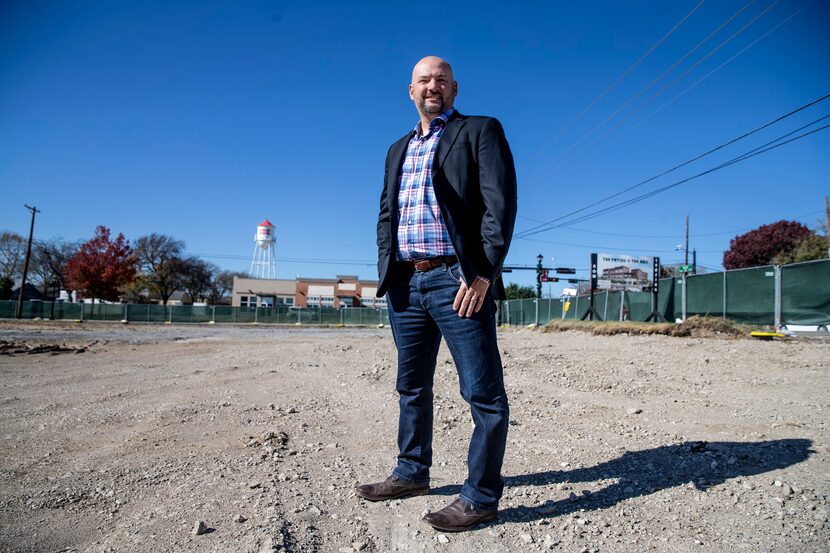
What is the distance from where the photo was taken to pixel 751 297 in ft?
37.5

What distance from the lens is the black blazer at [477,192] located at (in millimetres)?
1922

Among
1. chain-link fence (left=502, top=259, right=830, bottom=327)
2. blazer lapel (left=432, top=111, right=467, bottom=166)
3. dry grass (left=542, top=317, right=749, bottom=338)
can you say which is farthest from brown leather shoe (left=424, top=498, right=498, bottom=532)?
chain-link fence (left=502, top=259, right=830, bottom=327)

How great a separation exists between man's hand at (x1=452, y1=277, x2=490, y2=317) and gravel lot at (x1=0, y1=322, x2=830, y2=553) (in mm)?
834

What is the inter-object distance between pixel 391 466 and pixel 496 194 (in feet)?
5.03

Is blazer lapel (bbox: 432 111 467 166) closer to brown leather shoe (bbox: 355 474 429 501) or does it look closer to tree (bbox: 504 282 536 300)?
brown leather shoe (bbox: 355 474 429 501)

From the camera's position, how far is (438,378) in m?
5.36

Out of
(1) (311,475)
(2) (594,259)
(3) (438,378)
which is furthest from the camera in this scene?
(2) (594,259)

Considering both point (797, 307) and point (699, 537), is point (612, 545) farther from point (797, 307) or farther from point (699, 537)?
point (797, 307)

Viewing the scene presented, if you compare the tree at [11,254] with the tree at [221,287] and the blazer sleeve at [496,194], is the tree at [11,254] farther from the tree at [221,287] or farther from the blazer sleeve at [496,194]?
the blazer sleeve at [496,194]

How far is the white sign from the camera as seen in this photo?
20.3 m

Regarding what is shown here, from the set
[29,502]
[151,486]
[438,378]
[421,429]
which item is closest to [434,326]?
[421,429]

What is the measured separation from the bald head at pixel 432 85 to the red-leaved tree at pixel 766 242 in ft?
139

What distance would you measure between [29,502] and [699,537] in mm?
2629

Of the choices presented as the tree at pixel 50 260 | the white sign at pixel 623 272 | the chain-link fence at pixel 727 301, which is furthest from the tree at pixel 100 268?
the white sign at pixel 623 272
